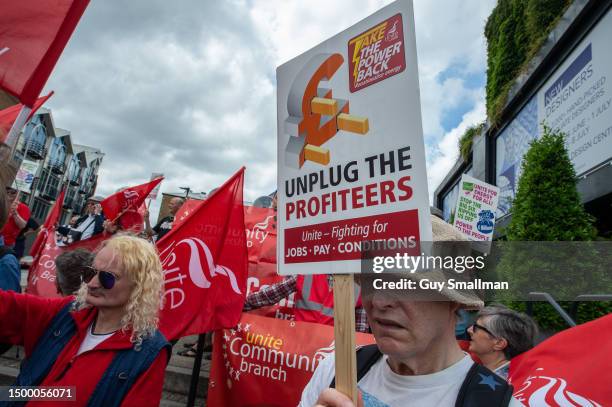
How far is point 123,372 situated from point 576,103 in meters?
8.80

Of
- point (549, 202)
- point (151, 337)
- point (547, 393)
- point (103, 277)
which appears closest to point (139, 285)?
point (103, 277)

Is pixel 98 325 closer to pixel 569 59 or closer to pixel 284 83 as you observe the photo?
pixel 284 83

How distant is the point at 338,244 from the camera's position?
129 centimetres

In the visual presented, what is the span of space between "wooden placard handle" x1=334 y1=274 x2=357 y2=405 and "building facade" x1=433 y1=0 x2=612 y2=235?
18.8 ft

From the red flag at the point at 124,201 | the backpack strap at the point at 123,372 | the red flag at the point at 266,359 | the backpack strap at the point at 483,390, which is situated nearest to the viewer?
the backpack strap at the point at 483,390

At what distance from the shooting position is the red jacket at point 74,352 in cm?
175

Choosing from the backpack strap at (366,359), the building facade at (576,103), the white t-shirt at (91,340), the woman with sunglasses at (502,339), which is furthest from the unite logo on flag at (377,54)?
the building facade at (576,103)

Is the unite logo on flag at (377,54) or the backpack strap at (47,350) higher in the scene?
the unite logo on flag at (377,54)

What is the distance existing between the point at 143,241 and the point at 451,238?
1.79 meters

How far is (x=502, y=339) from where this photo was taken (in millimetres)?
2588

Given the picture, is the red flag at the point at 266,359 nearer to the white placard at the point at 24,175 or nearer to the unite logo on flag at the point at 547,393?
the unite logo on flag at the point at 547,393

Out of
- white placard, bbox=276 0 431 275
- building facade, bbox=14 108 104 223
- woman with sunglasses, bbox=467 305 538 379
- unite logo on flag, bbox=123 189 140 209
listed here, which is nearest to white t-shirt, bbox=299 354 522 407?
white placard, bbox=276 0 431 275

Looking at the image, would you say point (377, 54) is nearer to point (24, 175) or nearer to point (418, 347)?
point (418, 347)

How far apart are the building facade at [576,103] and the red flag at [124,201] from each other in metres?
5.37
